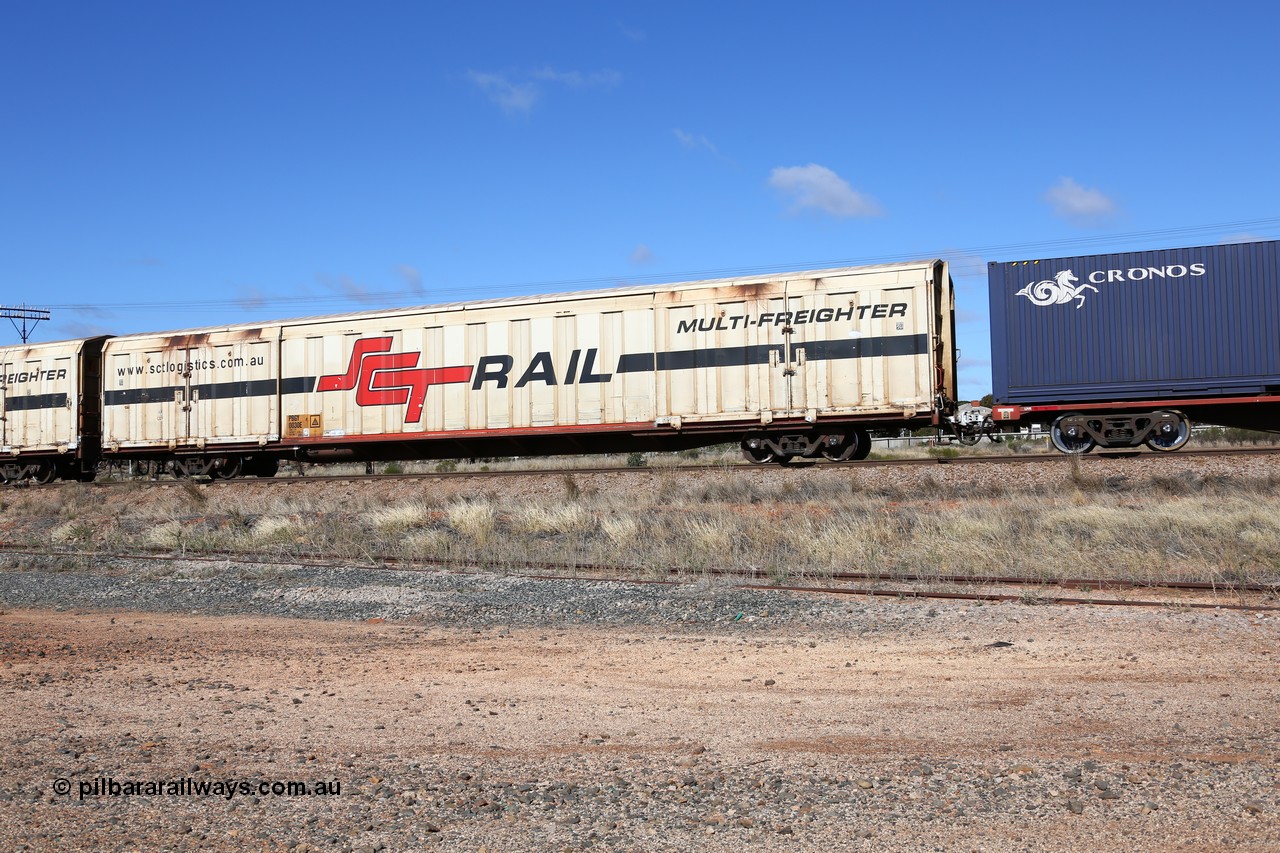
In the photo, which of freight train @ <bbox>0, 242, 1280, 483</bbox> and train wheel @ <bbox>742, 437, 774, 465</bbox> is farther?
train wheel @ <bbox>742, 437, 774, 465</bbox>

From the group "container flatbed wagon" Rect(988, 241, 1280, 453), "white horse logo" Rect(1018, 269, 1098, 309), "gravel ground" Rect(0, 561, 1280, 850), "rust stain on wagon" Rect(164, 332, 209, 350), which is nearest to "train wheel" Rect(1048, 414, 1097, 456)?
"container flatbed wagon" Rect(988, 241, 1280, 453)

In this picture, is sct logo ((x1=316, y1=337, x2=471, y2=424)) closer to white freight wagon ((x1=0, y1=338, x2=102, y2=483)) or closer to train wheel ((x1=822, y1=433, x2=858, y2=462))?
white freight wagon ((x1=0, y1=338, x2=102, y2=483))

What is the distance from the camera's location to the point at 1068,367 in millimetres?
17359

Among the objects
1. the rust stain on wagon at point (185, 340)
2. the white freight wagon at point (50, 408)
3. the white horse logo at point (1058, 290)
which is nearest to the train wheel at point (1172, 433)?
the white horse logo at point (1058, 290)

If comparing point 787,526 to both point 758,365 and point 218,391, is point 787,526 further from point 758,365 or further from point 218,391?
point 218,391

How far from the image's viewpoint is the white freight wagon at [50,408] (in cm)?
2336

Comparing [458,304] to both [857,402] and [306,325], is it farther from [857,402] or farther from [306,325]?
[857,402]

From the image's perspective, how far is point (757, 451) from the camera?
61.8 feet

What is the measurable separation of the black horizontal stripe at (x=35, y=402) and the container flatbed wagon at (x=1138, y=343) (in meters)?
21.3

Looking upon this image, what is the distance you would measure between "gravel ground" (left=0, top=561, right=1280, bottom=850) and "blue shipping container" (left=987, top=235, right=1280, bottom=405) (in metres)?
10.7

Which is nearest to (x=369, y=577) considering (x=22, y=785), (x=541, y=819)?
(x=22, y=785)

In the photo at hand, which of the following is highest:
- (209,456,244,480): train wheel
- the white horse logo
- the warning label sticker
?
the white horse logo

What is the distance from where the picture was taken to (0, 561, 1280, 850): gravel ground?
3.68 m

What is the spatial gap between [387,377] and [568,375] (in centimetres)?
409
